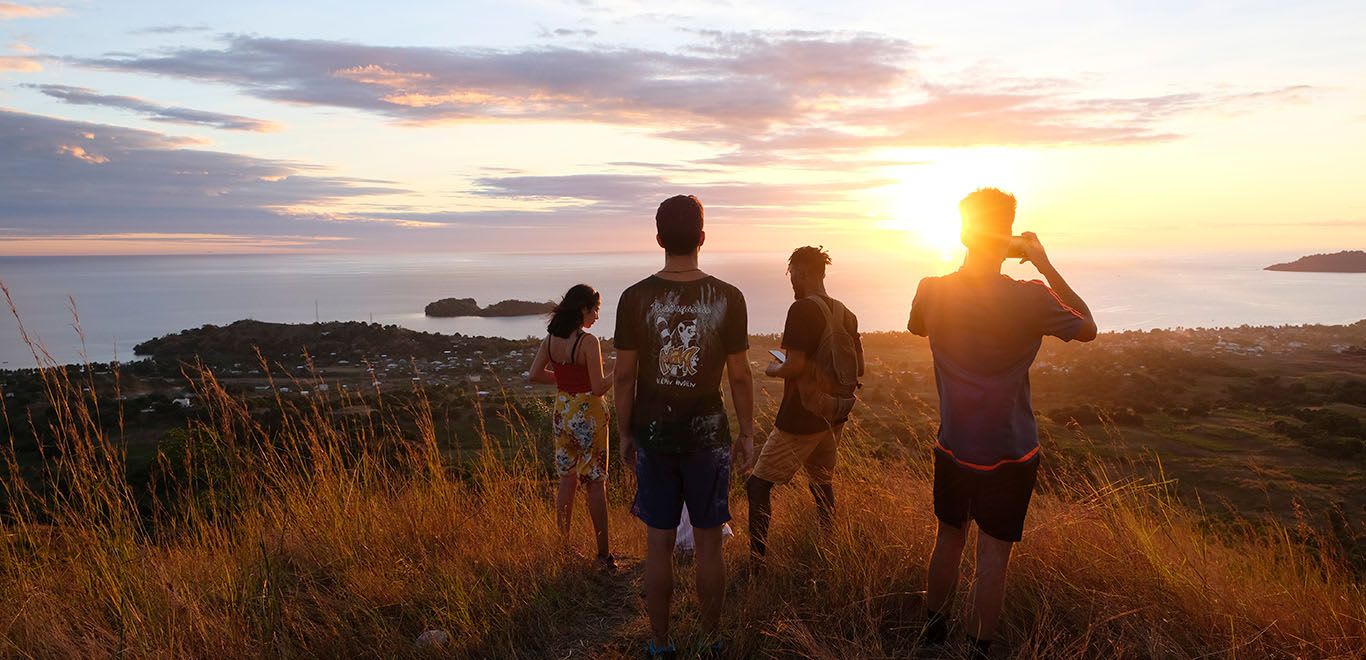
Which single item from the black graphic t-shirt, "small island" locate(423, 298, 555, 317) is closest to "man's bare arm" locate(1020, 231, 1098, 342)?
the black graphic t-shirt

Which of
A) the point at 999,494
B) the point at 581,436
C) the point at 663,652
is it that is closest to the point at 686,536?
the point at 581,436

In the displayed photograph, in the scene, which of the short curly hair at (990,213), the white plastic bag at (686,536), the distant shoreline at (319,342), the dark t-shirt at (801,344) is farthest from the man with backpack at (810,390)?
the distant shoreline at (319,342)

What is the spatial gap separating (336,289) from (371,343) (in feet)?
273

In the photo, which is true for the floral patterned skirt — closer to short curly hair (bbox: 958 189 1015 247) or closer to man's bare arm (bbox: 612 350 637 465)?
man's bare arm (bbox: 612 350 637 465)

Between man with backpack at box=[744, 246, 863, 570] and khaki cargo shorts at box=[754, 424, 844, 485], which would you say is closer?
man with backpack at box=[744, 246, 863, 570]

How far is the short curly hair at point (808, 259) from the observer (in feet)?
14.2

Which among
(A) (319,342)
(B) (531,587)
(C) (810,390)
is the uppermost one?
(C) (810,390)

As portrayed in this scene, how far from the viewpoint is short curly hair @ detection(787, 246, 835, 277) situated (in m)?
4.33

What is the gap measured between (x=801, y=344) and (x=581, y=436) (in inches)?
64.2

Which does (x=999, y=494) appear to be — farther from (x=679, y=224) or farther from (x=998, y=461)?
(x=679, y=224)

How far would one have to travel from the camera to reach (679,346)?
10.4 ft

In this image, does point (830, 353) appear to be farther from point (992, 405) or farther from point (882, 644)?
point (882, 644)

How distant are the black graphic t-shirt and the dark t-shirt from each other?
107 centimetres

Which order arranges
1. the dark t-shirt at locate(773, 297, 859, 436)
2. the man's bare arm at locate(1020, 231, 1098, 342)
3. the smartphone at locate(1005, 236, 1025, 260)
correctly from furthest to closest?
1. the dark t-shirt at locate(773, 297, 859, 436)
2. the smartphone at locate(1005, 236, 1025, 260)
3. the man's bare arm at locate(1020, 231, 1098, 342)
